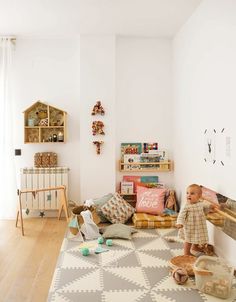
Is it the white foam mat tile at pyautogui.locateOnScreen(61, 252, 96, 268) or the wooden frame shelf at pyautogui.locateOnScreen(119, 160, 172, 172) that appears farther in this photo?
the wooden frame shelf at pyautogui.locateOnScreen(119, 160, 172, 172)

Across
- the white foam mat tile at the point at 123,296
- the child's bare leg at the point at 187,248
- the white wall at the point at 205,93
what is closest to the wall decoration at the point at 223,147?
the white wall at the point at 205,93

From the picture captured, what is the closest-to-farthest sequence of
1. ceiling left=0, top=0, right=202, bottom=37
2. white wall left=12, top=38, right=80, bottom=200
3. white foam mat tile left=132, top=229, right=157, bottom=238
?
ceiling left=0, top=0, right=202, bottom=37, white foam mat tile left=132, top=229, right=157, bottom=238, white wall left=12, top=38, right=80, bottom=200

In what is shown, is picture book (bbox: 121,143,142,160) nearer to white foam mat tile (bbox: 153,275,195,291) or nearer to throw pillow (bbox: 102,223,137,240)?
throw pillow (bbox: 102,223,137,240)

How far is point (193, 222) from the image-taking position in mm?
3252

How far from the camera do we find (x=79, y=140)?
5016 millimetres

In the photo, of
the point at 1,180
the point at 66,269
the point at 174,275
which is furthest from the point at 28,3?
the point at 174,275

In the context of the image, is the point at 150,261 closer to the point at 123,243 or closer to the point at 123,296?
the point at 123,243

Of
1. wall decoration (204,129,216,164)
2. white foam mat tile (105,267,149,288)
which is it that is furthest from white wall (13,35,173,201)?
white foam mat tile (105,267,149,288)

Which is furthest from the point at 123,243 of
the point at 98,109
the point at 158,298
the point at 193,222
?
the point at 98,109

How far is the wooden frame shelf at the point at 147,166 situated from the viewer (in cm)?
497

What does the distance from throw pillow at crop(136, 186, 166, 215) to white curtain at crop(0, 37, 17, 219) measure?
1.85 meters

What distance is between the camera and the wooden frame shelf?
4.97m

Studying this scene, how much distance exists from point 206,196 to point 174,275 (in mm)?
1099

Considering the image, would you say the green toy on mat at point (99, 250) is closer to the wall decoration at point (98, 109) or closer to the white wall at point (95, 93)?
the white wall at point (95, 93)
